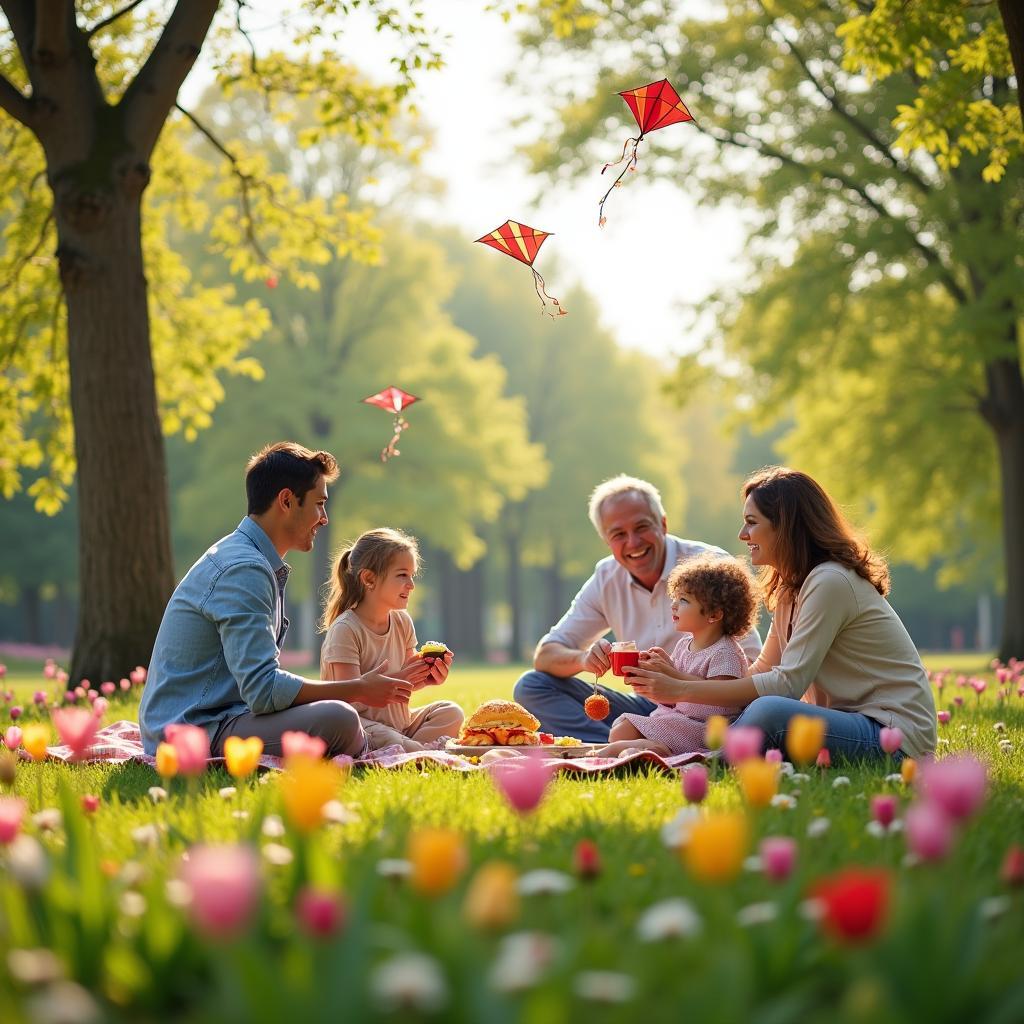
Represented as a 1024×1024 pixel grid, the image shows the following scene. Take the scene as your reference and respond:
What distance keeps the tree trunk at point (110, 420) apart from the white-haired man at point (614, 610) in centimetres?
324

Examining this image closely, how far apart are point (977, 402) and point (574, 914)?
→ 15.3m

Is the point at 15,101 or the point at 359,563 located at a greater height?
the point at 15,101

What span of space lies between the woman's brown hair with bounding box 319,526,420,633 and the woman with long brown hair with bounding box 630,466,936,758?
4.87ft

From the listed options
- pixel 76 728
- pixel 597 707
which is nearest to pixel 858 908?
pixel 76 728

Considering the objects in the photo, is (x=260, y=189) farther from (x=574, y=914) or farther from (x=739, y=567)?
(x=574, y=914)

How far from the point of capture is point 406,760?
18.9ft

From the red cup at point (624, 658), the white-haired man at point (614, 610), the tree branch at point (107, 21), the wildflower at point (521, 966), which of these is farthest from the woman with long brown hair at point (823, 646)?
the tree branch at point (107, 21)

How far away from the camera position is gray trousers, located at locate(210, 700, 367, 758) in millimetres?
5652

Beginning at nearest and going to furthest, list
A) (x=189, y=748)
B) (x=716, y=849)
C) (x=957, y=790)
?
(x=716, y=849)
(x=957, y=790)
(x=189, y=748)

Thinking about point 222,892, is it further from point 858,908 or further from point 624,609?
point 624,609

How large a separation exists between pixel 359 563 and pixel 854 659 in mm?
2489

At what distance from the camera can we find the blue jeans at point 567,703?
24.8 feet

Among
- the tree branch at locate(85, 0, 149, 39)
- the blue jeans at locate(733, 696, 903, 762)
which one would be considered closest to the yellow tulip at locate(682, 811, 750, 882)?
the blue jeans at locate(733, 696, 903, 762)

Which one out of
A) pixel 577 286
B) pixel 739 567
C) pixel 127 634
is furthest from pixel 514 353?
pixel 739 567
